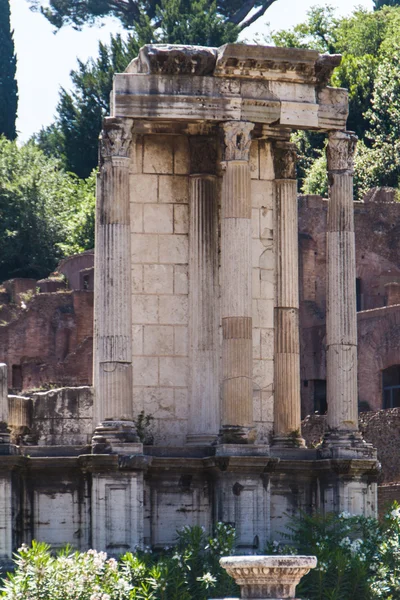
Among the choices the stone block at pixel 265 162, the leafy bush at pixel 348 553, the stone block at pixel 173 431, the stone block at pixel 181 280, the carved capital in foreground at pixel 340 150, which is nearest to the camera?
the leafy bush at pixel 348 553

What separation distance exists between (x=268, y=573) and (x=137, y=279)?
9.06m

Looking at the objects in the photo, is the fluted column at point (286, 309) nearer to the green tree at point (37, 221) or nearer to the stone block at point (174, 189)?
the stone block at point (174, 189)

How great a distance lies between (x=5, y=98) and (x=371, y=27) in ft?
47.6

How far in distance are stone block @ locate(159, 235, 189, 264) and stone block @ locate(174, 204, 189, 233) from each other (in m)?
0.14

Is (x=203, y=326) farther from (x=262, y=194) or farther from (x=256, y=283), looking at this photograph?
(x=262, y=194)

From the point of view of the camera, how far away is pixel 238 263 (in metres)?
28.5

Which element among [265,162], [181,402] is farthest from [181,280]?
[265,162]

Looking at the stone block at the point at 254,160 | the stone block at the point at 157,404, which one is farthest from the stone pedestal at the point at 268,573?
the stone block at the point at 254,160

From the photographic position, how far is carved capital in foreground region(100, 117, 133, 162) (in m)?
28.5

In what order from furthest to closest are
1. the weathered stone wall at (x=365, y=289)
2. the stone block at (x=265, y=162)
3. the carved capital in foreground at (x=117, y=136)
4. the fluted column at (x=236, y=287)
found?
the weathered stone wall at (x=365, y=289), the stone block at (x=265, y=162), the carved capital in foreground at (x=117, y=136), the fluted column at (x=236, y=287)

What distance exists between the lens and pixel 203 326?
2902 cm

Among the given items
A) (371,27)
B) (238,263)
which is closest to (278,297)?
(238,263)

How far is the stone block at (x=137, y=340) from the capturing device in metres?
29.0

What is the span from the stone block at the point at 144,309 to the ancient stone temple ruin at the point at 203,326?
Answer: 2 cm
